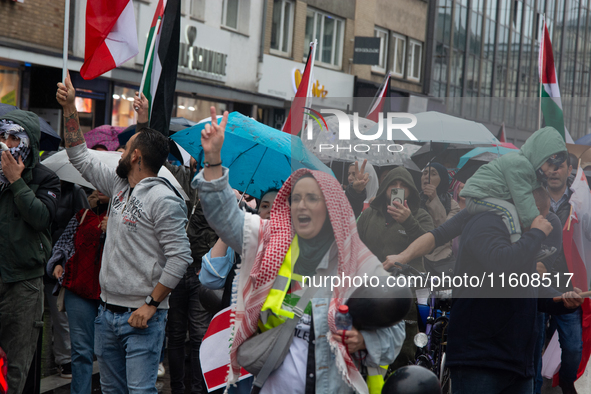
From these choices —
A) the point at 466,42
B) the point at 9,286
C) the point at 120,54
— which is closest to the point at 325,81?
the point at 466,42

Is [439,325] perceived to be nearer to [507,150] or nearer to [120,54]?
[507,150]

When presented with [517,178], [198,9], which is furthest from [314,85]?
[517,178]

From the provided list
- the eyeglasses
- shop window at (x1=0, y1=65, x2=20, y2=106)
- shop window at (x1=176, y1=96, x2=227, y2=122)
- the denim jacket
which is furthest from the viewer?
shop window at (x1=176, y1=96, x2=227, y2=122)

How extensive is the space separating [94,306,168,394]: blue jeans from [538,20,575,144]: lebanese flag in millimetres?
2436

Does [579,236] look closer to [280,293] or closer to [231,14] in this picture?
[280,293]

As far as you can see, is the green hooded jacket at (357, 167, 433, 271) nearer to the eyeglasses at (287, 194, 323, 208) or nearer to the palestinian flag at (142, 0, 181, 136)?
the eyeglasses at (287, 194, 323, 208)

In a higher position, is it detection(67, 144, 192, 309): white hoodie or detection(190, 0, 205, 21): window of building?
detection(190, 0, 205, 21): window of building

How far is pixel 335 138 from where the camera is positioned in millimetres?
3016

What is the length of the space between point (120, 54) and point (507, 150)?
3.57 metres

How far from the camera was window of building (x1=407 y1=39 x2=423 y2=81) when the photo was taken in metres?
26.3

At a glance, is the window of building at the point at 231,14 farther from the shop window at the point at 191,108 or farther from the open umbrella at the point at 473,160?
the open umbrella at the point at 473,160

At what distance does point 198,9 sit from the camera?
16.6m

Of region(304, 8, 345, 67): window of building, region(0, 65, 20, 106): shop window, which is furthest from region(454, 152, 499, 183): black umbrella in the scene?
region(304, 8, 345, 67): window of building

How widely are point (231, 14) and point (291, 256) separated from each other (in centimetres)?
1620
